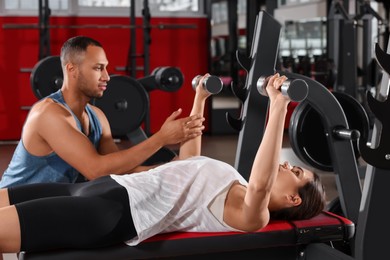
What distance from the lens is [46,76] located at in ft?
16.7

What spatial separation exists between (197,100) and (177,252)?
2.57 feet

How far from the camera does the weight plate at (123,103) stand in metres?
4.63

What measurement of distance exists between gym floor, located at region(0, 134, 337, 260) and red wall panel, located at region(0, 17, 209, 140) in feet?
1.37

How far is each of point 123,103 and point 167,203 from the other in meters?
2.73

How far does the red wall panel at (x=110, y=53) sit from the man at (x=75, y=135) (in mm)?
4187

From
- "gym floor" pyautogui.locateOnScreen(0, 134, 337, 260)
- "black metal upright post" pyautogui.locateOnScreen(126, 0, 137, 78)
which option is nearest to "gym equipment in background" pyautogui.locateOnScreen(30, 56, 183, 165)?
"gym floor" pyautogui.locateOnScreen(0, 134, 337, 260)

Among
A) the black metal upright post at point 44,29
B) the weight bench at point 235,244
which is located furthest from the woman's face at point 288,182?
the black metal upright post at point 44,29

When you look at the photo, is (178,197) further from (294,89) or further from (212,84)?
(212,84)

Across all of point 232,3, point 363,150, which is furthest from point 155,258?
point 232,3

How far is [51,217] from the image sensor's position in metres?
1.87

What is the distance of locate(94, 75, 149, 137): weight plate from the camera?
4629 millimetres

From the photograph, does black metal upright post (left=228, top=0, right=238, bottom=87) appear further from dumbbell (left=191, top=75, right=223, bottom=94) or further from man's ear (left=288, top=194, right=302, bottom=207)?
man's ear (left=288, top=194, right=302, bottom=207)

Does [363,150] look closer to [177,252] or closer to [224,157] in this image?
[177,252]

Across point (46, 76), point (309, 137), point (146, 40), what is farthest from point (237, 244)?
point (146, 40)
